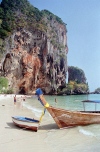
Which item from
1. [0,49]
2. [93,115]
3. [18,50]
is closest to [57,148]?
[93,115]

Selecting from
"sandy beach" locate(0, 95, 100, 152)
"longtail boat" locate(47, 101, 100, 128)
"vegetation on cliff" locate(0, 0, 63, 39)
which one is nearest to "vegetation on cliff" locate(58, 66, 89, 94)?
"vegetation on cliff" locate(0, 0, 63, 39)

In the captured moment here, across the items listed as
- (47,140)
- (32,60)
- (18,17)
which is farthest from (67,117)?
(18,17)

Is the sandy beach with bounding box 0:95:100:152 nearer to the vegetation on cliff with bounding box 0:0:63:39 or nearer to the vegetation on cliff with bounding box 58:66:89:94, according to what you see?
the vegetation on cliff with bounding box 0:0:63:39

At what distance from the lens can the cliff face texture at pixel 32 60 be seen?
2616 inches

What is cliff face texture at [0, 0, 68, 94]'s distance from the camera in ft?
218

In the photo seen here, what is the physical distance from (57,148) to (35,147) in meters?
0.93

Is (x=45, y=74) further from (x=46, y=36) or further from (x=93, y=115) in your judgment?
(x=93, y=115)

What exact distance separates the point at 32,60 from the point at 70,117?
62257 millimetres

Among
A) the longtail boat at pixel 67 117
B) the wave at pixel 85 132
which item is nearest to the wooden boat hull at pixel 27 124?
the longtail boat at pixel 67 117

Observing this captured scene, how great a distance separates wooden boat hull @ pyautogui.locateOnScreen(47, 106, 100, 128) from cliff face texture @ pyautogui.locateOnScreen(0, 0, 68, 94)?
5303cm

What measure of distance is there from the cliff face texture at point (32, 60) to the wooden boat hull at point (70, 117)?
53.0m

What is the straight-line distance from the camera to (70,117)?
40.1 ft

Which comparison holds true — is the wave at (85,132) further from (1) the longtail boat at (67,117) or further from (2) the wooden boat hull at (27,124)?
(2) the wooden boat hull at (27,124)

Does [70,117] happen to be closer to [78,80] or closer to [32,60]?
[32,60]
